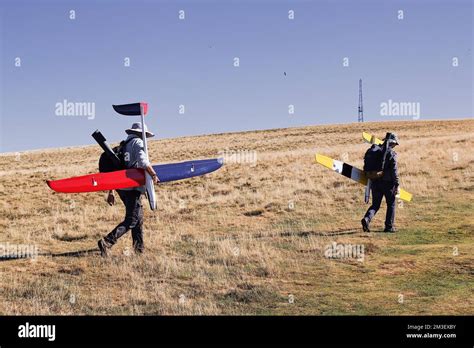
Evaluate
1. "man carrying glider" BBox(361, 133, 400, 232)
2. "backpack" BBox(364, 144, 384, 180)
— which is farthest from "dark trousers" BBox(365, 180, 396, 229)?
"backpack" BBox(364, 144, 384, 180)

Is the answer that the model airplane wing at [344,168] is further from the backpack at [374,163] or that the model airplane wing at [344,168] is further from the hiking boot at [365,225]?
the hiking boot at [365,225]

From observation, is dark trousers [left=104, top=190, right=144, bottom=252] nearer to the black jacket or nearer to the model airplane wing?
the model airplane wing

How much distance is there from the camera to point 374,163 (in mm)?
12258

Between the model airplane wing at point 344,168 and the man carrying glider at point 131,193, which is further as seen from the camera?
the model airplane wing at point 344,168

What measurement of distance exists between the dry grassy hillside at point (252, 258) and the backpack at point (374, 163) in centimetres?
143

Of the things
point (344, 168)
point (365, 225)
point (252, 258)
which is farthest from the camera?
point (344, 168)

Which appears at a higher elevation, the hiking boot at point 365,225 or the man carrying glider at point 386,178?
the man carrying glider at point 386,178

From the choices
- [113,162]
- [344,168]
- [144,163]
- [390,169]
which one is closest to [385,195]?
[390,169]

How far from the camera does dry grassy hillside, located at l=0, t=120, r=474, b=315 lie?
290 inches

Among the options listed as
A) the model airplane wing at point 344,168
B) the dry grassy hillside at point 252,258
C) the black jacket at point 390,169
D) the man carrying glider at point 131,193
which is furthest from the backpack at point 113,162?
the black jacket at point 390,169

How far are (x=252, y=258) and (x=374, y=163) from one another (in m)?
4.29

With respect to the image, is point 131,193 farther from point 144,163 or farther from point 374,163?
point 374,163

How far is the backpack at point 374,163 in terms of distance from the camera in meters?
12.1
